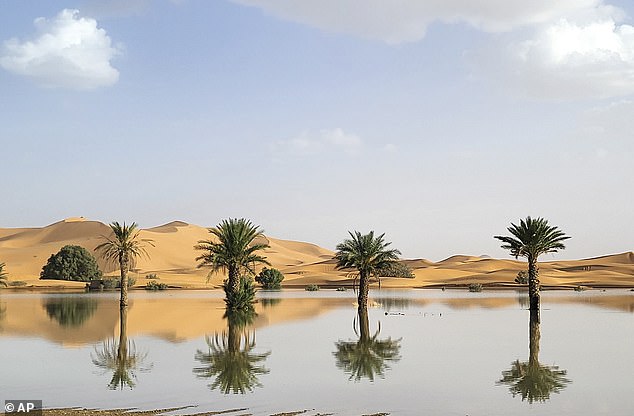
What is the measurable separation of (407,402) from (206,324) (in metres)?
18.6

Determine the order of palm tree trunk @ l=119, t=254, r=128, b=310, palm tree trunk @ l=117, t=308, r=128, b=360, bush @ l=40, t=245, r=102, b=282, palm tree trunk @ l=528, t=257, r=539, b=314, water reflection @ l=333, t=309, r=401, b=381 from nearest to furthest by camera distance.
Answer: water reflection @ l=333, t=309, r=401, b=381
palm tree trunk @ l=117, t=308, r=128, b=360
palm tree trunk @ l=528, t=257, r=539, b=314
palm tree trunk @ l=119, t=254, r=128, b=310
bush @ l=40, t=245, r=102, b=282

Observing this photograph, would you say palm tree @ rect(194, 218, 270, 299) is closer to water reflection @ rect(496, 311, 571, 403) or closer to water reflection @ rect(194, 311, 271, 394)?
water reflection @ rect(194, 311, 271, 394)

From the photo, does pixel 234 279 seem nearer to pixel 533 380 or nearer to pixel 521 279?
pixel 533 380

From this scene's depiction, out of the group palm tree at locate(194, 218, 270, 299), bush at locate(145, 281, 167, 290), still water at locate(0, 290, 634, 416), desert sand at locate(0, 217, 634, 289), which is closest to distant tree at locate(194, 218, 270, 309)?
palm tree at locate(194, 218, 270, 299)

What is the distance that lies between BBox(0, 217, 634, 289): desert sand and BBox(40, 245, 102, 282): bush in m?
3.18

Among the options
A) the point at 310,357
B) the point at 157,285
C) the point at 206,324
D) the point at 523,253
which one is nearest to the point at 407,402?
the point at 310,357

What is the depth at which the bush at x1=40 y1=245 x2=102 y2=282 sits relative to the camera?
88062mm

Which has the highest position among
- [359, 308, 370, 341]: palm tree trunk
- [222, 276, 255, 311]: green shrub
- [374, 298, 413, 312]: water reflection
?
[222, 276, 255, 311]: green shrub

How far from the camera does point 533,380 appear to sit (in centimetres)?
1518

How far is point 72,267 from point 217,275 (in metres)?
22.7

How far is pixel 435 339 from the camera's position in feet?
79.2

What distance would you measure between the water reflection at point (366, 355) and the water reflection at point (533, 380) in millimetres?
2724

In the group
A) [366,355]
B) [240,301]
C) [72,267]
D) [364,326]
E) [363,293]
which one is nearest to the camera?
[366,355]

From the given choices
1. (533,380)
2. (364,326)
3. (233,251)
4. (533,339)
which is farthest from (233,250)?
(533,380)
